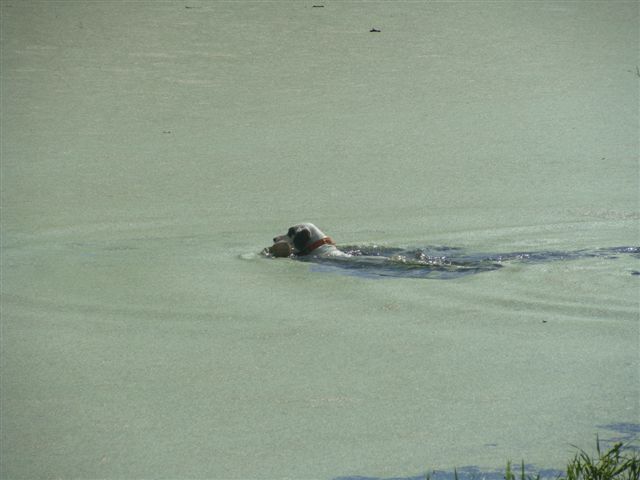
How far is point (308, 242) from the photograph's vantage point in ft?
19.7

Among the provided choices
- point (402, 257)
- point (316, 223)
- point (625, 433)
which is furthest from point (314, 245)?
point (625, 433)

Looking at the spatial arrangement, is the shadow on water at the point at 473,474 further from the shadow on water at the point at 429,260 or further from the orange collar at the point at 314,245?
the orange collar at the point at 314,245

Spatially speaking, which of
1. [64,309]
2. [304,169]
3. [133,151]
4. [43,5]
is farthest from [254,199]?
[43,5]

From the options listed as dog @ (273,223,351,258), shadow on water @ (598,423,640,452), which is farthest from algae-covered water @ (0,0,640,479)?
dog @ (273,223,351,258)

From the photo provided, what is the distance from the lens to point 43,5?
13.1m

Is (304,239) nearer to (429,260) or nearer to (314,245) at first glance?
(314,245)

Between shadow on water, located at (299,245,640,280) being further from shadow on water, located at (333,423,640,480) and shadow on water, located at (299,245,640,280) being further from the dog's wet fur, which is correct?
shadow on water, located at (333,423,640,480)

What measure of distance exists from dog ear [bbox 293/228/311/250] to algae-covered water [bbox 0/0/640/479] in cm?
13

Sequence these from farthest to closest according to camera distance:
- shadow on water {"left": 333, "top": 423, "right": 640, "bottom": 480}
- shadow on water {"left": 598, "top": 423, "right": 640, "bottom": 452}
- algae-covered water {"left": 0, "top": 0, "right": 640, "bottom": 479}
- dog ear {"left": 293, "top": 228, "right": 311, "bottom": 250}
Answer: dog ear {"left": 293, "top": 228, "right": 311, "bottom": 250} < algae-covered water {"left": 0, "top": 0, "right": 640, "bottom": 479} < shadow on water {"left": 598, "top": 423, "right": 640, "bottom": 452} < shadow on water {"left": 333, "top": 423, "right": 640, "bottom": 480}

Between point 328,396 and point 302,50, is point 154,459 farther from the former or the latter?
point 302,50

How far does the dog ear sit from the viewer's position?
5.98 meters

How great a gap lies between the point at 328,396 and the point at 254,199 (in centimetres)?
383

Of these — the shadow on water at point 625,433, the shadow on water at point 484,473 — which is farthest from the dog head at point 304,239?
the shadow on water at point 484,473

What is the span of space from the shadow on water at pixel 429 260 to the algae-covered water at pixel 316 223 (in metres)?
0.04
